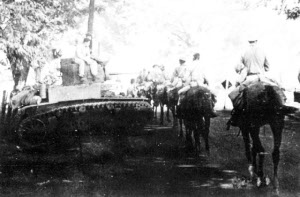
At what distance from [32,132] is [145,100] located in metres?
2.37

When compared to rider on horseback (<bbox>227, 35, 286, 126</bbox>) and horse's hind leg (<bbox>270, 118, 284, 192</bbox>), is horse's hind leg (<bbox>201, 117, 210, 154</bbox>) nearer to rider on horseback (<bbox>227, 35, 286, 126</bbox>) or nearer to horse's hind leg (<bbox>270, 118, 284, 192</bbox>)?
rider on horseback (<bbox>227, 35, 286, 126</bbox>)

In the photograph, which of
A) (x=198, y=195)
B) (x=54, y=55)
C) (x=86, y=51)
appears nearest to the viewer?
(x=198, y=195)

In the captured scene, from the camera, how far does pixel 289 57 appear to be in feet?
22.6

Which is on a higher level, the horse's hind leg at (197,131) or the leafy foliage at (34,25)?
the leafy foliage at (34,25)

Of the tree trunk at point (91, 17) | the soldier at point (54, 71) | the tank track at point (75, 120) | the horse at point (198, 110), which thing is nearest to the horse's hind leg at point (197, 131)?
the horse at point (198, 110)

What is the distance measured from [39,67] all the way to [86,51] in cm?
146

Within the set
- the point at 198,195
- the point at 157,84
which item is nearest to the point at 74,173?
the point at 198,195

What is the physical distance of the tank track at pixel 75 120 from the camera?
26.0 ft

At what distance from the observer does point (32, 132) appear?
807 centimetres

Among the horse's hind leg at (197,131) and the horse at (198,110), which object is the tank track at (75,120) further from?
the horse's hind leg at (197,131)

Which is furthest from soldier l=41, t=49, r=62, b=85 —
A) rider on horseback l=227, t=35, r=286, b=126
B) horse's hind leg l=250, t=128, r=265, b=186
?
horse's hind leg l=250, t=128, r=265, b=186

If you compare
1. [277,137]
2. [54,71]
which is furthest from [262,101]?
[54,71]

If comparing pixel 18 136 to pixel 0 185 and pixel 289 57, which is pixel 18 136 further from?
pixel 289 57

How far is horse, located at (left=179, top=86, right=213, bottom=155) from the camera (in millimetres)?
7598
